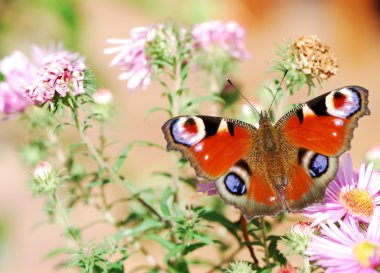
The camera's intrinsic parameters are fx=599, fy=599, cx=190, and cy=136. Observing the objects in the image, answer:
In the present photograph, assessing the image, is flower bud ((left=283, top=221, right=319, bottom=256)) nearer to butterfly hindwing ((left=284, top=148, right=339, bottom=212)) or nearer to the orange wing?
butterfly hindwing ((left=284, top=148, right=339, bottom=212))

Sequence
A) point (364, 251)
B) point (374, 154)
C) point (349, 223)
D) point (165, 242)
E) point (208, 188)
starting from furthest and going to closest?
point (374, 154), point (165, 242), point (208, 188), point (349, 223), point (364, 251)

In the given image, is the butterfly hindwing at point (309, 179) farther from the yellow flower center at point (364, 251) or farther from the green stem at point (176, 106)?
the green stem at point (176, 106)

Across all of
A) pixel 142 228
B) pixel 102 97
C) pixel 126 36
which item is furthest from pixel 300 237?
pixel 126 36

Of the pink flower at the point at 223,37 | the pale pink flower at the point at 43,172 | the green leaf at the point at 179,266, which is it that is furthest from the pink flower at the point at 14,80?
the green leaf at the point at 179,266

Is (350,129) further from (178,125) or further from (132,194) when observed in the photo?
(132,194)

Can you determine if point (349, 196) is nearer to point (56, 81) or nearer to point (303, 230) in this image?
point (303, 230)

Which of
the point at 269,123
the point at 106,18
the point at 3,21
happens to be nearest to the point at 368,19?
the point at 106,18
